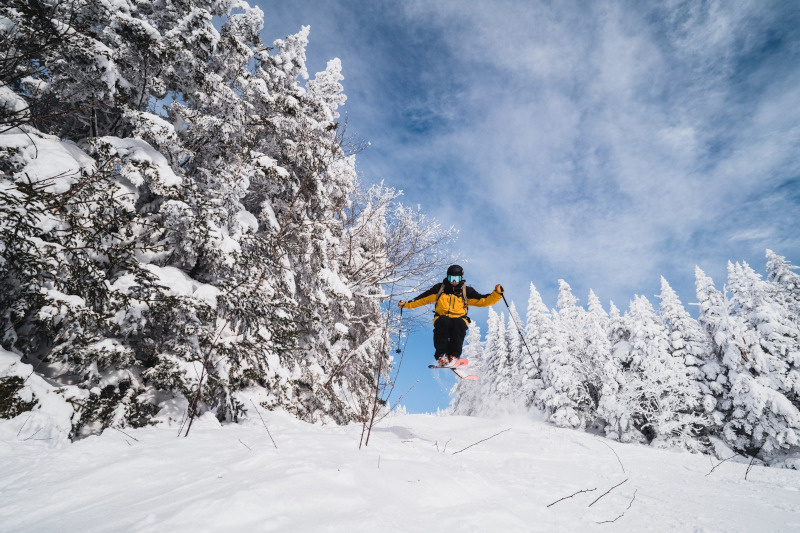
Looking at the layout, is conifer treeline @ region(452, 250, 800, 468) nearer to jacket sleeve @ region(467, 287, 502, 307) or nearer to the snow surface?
jacket sleeve @ region(467, 287, 502, 307)

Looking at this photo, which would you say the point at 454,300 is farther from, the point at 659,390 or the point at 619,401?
the point at 619,401

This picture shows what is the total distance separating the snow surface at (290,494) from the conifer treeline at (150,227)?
0.83 metres

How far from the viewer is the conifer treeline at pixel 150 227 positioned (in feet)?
14.0

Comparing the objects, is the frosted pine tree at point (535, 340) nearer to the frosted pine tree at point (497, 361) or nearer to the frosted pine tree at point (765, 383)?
the frosted pine tree at point (497, 361)

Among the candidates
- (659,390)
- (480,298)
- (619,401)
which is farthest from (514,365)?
(480,298)

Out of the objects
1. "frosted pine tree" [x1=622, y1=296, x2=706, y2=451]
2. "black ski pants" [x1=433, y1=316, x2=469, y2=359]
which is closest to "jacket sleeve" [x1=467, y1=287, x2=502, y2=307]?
"black ski pants" [x1=433, y1=316, x2=469, y2=359]

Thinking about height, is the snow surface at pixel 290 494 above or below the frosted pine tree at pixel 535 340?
below

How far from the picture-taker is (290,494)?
2.12 meters

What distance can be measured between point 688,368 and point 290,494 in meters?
28.9

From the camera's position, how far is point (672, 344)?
77.1 ft

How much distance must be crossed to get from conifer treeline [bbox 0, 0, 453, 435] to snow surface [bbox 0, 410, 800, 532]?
834 millimetres

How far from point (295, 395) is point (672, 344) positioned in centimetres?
2666

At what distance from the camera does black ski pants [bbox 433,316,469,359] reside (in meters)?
6.92

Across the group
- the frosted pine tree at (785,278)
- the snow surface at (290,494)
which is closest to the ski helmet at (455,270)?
the snow surface at (290,494)
